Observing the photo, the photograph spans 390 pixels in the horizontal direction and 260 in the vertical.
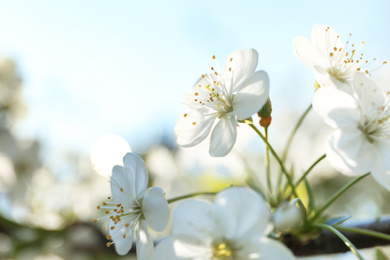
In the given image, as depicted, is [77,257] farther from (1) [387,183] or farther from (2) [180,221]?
(1) [387,183]

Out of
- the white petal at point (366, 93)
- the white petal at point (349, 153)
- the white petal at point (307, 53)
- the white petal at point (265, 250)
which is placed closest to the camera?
the white petal at point (265, 250)

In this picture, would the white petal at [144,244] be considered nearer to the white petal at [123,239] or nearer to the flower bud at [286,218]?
the white petal at [123,239]

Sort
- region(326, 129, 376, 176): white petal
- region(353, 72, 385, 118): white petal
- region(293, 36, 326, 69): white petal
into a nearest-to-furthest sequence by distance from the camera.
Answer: region(326, 129, 376, 176): white petal, region(353, 72, 385, 118): white petal, region(293, 36, 326, 69): white petal

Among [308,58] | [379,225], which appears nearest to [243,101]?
[308,58]

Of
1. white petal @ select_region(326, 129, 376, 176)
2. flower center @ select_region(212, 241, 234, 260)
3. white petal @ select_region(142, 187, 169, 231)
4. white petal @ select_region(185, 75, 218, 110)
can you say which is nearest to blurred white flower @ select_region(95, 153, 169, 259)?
white petal @ select_region(142, 187, 169, 231)

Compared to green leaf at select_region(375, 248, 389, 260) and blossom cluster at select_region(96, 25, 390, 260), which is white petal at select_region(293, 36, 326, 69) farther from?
green leaf at select_region(375, 248, 389, 260)

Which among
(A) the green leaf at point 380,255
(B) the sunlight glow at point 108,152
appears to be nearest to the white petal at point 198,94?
(B) the sunlight glow at point 108,152
